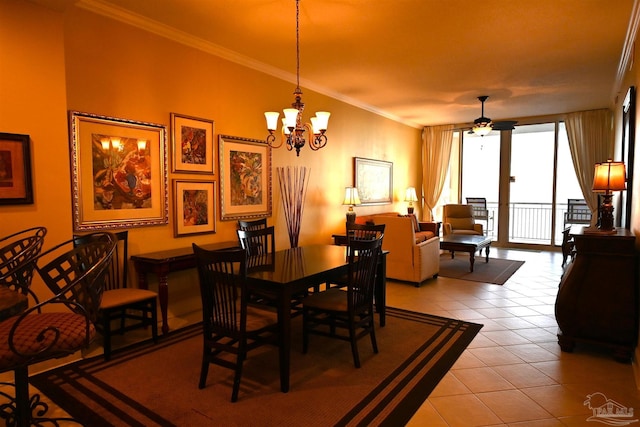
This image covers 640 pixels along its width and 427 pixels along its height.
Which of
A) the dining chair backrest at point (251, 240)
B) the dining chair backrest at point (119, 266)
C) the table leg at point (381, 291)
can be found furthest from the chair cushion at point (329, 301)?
the dining chair backrest at point (119, 266)

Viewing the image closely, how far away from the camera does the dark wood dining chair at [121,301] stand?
2.90m

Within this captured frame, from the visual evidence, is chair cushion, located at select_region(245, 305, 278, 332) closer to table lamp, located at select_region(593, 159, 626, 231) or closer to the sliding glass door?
table lamp, located at select_region(593, 159, 626, 231)

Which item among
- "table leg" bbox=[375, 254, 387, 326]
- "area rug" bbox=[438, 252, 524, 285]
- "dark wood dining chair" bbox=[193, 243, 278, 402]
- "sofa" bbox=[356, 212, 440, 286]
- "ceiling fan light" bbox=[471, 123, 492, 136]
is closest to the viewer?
"dark wood dining chair" bbox=[193, 243, 278, 402]

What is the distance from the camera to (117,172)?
3309 mm

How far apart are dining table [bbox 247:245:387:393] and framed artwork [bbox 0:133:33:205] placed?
1.67 m

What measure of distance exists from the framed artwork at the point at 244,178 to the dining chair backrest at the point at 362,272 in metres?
1.90

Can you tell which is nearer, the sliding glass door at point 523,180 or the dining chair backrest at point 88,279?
the dining chair backrest at point 88,279

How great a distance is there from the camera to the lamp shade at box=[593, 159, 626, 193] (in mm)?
3184

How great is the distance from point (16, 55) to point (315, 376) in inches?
120

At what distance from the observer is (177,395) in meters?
2.43

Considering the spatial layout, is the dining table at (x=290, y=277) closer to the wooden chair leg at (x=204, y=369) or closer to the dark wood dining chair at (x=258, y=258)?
the dark wood dining chair at (x=258, y=258)

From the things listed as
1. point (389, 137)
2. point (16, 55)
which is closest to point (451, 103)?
point (389, 137)

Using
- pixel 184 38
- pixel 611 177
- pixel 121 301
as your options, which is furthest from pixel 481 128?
pixel 121 301

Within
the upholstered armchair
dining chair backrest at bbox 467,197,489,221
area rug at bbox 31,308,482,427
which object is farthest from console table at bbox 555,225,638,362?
dining chair backrest at bbox 467,197,489,221
